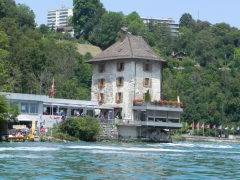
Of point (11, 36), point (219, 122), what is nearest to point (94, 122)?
point (11, 36)

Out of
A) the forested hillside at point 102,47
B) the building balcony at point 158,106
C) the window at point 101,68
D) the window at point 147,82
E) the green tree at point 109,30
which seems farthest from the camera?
the green tree at point 109,30

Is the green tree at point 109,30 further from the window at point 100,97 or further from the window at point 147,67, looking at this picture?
the window at point 147,67

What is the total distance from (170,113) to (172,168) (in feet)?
124

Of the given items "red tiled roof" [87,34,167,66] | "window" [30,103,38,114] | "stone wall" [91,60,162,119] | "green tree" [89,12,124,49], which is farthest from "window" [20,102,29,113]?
"green tree" [89,12,124,49]

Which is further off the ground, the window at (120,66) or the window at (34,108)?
the window at (120,66)

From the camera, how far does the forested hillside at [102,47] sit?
87312 mm

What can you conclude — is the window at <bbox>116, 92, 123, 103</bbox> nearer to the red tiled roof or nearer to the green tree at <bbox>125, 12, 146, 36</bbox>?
the red tiled roof

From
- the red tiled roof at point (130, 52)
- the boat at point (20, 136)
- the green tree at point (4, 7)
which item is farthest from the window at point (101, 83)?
the green tree at point (4, 7)

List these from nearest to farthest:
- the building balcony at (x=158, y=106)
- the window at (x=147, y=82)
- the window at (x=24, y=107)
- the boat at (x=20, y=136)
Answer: the boat at (x=20, y=136), the window at (x=24, y=107), the building balcony at (x=158, y=106), the window at (x=147, y=82)

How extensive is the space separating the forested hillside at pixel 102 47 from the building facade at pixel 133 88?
1103 centimetres

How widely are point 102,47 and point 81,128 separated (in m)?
103

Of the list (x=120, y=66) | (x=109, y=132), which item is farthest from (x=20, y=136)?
(x=120, y=66)

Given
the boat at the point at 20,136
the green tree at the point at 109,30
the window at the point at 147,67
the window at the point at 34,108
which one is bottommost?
the boat at the point at 20,136

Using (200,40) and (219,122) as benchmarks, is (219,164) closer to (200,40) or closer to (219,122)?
(219,122)
